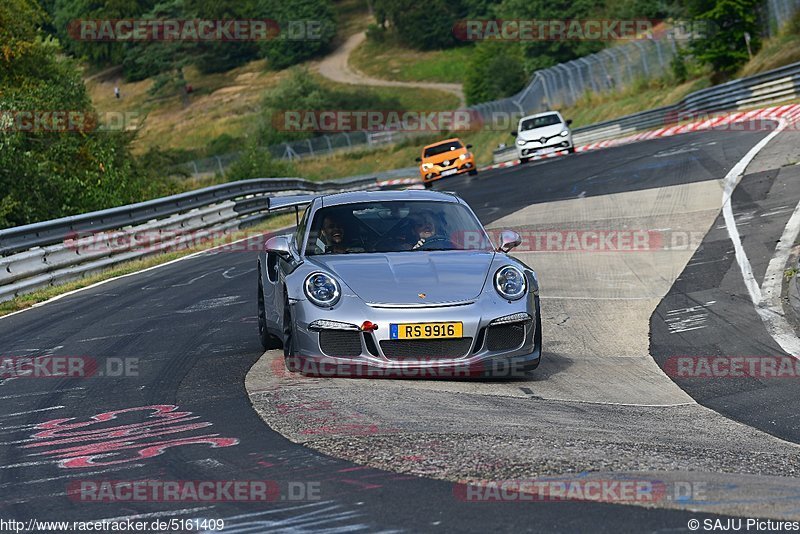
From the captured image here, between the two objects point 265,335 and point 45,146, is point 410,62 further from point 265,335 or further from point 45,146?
point 265,335

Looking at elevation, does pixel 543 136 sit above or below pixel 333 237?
below

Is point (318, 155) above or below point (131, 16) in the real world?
below

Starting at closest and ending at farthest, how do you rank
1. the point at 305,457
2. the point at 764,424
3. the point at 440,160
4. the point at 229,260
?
the point at 305,457
the point at 764,424
the point at 229,260
the point at 440,160

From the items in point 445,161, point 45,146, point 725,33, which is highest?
point 725,33

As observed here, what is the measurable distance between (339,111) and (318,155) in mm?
20581

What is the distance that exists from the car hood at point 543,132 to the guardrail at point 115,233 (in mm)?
11596

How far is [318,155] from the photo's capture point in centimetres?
7869

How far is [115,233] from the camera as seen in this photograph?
65.0 feet

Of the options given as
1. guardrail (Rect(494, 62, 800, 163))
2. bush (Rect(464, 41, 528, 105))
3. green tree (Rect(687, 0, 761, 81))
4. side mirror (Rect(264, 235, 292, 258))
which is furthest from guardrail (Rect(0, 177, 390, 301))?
bush (Rect(464, 41, 528, 105))

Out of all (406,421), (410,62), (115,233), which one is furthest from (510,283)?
(410,62)

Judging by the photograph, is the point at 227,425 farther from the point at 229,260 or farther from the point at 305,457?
the point at 229,260

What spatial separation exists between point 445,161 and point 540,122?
320 centimetres

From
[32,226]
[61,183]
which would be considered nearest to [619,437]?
[32,226]

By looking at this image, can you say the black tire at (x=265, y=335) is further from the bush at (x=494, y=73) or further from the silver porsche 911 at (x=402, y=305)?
the bush at (x=494, y=73)
